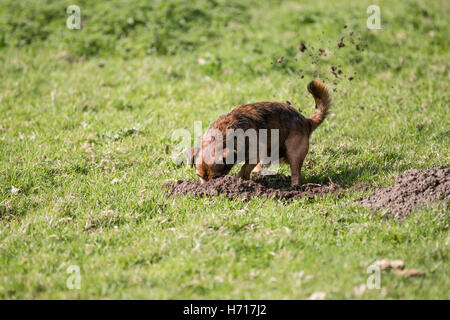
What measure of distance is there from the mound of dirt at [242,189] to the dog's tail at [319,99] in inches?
43.4

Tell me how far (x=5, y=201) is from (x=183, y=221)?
2.27 metres

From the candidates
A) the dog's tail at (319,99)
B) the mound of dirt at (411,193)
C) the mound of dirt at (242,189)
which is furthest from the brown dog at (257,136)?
the mound of dirt at (411,193)

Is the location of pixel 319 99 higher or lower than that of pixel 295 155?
higher

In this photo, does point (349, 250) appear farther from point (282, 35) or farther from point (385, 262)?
point (282, 35)

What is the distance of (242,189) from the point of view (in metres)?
6.07

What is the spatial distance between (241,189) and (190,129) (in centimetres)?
270

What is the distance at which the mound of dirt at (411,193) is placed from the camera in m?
5.48

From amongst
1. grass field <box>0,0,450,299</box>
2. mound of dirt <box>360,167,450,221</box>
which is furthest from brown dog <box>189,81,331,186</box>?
mound of dirt <box>360,167,450,221</box>

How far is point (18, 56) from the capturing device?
11.9 metres

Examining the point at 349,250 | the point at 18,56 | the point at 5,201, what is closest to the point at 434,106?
the point at 349,250

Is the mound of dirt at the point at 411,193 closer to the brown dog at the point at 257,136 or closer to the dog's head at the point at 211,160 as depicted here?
the brown dog at the point at 257,136

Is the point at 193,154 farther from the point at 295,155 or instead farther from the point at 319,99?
the point at 319,99

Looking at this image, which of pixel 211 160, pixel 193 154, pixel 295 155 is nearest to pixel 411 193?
pixel 295 155

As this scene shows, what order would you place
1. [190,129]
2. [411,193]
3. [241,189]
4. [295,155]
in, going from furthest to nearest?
1. [190,129]
2. [295,155]
3. [241,189]
4. [411,193]
